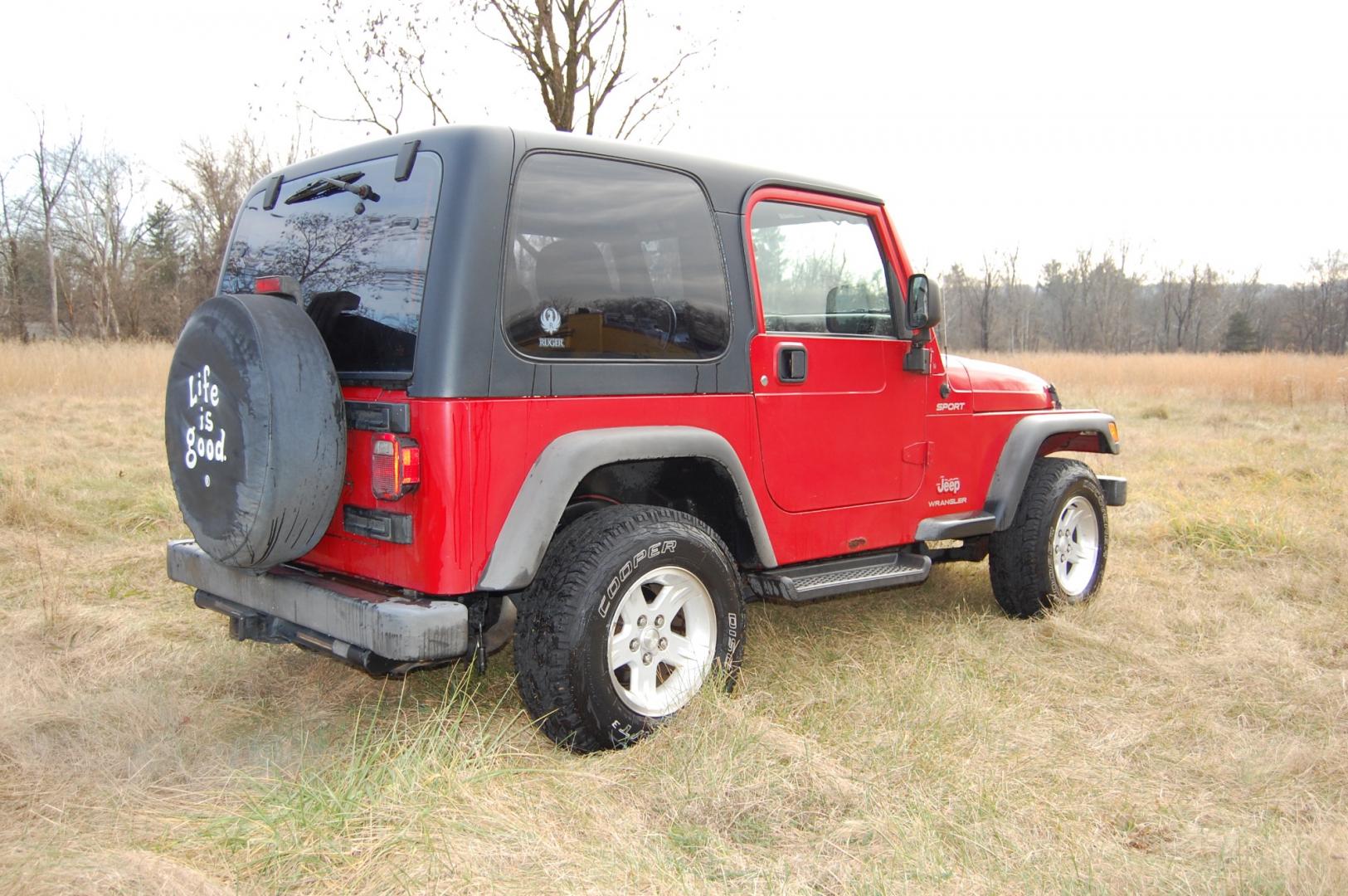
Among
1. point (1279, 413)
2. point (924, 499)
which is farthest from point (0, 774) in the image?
point (1279, 413)

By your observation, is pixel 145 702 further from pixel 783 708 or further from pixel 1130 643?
pixel 1130 643

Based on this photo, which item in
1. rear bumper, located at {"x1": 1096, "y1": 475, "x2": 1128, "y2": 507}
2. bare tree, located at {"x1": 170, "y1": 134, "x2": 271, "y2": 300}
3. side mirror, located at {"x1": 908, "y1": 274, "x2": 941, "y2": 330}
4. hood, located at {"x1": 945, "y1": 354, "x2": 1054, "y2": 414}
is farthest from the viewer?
bare tree, located at {"x1": 170, "y1": 134, "x2": 271, "y2": 300}

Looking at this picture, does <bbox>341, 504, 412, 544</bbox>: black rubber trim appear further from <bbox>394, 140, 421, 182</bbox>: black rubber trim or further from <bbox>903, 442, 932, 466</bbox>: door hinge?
<bbox>903, 442, 932, 466</bbox>: door hinge

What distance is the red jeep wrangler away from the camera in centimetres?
290

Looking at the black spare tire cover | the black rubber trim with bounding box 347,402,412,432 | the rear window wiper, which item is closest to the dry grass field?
the black spare tire cover

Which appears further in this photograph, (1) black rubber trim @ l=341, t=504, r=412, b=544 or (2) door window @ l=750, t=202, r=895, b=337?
(2) door window @ l=750, t=202, r=895, b=337

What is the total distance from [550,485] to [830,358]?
57.7 inches

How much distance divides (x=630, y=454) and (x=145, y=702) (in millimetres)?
1952

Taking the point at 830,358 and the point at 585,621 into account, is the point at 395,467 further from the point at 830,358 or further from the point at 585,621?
the point at 830,358

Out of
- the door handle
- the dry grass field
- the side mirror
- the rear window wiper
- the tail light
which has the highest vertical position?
the rear window wiper

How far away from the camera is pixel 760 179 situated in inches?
151

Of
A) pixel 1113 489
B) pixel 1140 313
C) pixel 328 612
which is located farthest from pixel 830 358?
pixel 1140 313

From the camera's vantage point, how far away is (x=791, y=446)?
380cm

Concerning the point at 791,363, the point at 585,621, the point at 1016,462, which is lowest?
the point at 585,621
